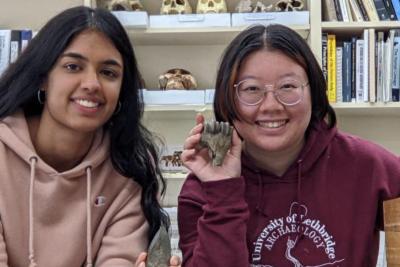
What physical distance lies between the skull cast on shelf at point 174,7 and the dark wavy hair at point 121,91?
76cm

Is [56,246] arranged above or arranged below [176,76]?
below

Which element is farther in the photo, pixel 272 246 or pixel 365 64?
pixel 365 64

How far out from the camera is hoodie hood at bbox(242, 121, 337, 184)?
113cm

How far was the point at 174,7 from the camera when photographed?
2.02m

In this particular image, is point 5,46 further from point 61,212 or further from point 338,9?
point 338,9

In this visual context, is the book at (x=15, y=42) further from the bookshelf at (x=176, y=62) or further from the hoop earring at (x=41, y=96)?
the hoop earring at (x=41, y=96)

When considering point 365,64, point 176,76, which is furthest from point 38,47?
point 365,64

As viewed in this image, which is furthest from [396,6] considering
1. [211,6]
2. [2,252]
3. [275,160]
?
[2,252]

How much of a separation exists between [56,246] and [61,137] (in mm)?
246

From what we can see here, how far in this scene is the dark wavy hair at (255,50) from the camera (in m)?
1.07

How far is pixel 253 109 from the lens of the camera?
106cm

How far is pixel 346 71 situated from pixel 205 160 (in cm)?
103

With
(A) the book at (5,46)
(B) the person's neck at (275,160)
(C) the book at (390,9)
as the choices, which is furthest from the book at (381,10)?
(A) the book at (5,46)

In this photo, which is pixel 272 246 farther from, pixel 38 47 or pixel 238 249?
pixel 38 47
